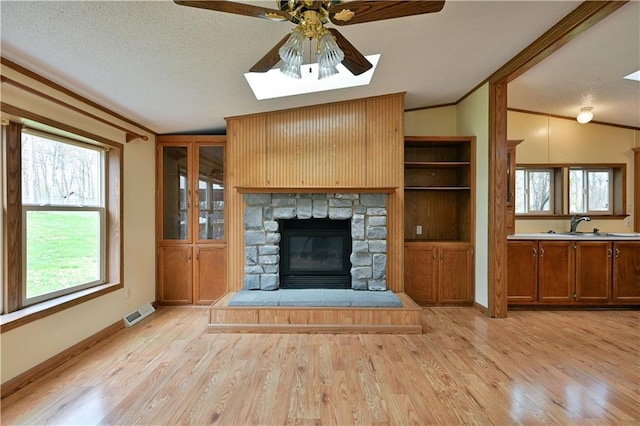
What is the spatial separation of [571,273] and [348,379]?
135 inches

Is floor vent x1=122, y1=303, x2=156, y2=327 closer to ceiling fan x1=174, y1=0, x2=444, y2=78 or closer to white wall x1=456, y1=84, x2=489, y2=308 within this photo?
ceiling fan x1=174, y1=0, x2=444, y2=78

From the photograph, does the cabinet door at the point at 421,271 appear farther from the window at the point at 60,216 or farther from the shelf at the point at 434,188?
the window at the point at 60,216

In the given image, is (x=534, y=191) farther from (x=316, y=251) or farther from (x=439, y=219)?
(x=316, y=251)

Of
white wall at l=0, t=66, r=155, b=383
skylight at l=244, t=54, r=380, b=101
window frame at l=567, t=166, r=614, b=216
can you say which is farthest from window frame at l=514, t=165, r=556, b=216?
white wall at l=0, t=66, r=155, b=383

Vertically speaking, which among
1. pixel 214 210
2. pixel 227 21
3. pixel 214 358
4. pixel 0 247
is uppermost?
pixel 227 21

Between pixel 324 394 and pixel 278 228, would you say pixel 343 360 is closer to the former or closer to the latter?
pixel 324 394

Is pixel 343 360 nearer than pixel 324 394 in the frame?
No

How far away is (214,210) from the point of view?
13.5 feet

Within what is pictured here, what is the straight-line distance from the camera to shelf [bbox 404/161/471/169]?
4.12 metres

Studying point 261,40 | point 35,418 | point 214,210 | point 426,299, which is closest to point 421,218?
point 426,299

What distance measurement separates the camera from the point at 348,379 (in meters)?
2.29

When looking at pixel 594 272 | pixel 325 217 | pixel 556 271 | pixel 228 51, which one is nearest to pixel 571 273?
pixel 556 271

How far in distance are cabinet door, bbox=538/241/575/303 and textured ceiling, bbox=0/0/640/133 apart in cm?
196

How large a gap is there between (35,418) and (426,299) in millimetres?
3871
